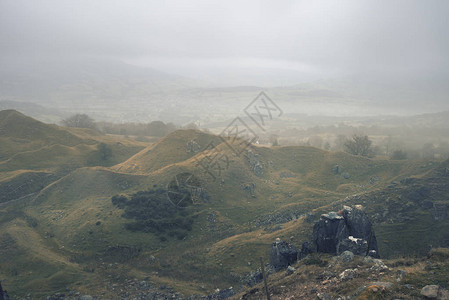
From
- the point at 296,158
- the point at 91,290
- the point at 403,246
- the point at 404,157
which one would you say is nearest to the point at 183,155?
the point at 296,158

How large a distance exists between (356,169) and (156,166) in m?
49.7

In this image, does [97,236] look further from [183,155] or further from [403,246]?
[403,246]

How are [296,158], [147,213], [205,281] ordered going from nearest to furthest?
1. [205,281]
2. [147,213]
3. [296,158]

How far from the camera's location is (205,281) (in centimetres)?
3052

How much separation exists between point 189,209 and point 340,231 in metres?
28.0

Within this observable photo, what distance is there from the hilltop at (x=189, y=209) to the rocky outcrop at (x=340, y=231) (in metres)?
7.34

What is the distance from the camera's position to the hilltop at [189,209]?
105ft

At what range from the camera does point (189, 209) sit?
156ft

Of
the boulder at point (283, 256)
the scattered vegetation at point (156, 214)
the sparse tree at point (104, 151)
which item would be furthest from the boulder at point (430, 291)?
the sparse tree at point (104, 151)

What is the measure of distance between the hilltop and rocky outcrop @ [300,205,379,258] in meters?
7.34

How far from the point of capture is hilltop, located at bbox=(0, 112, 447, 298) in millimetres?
32062

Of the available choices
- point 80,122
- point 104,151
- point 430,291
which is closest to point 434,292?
point 430,291

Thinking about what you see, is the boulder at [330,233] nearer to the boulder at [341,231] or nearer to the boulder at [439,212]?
the boulder at [341,231]

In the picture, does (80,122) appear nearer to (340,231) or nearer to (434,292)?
(340,231)
